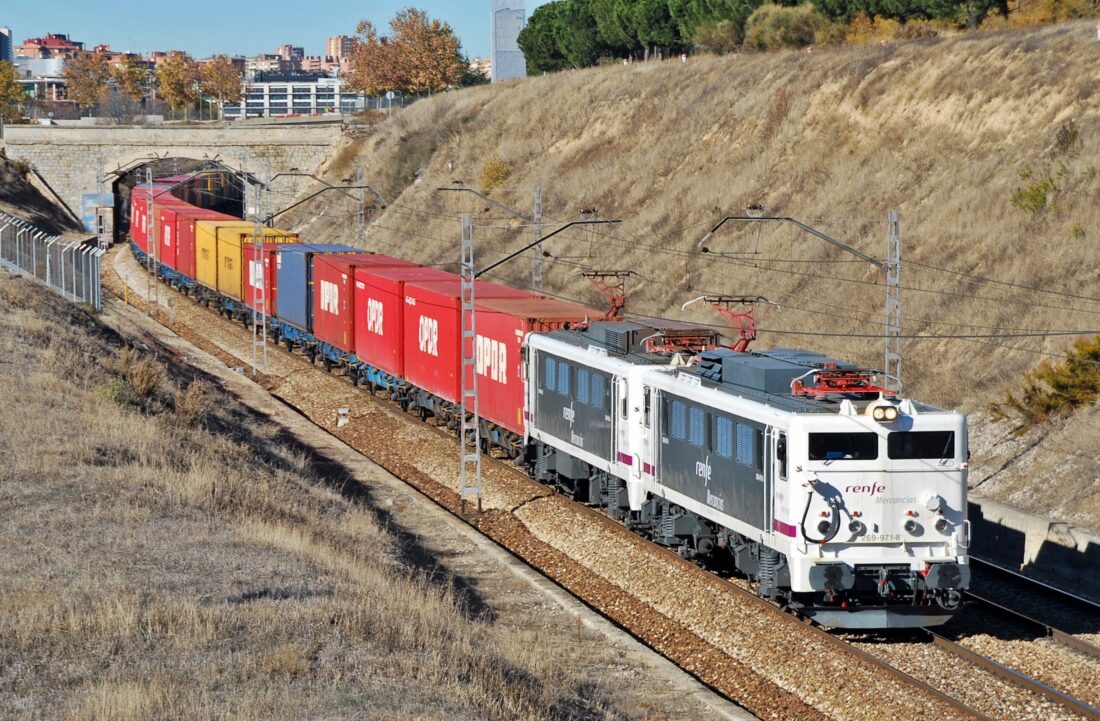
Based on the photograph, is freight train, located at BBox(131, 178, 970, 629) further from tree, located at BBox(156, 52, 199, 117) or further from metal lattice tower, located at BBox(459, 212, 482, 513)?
tree, located at BBox(156, 52, 199, 117)

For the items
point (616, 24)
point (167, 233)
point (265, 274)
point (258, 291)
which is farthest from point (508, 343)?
point (616, 24)

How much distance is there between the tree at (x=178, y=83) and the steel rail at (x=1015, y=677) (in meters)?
134

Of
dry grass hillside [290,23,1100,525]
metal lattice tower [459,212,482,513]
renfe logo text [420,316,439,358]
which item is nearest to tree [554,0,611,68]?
dry grass hillside [290,23,1100,525]

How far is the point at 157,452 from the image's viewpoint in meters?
22.3

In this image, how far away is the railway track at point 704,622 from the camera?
49.0 ft

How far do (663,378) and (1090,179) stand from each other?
80.6 feet

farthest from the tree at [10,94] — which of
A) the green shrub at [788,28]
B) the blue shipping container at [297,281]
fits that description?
the blue shipping container at [297,281]

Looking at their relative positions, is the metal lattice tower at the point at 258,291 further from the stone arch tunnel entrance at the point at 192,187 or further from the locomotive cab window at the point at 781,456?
the stone arch tunnel entrance at the point at 192,187

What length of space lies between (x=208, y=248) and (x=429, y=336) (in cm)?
2714

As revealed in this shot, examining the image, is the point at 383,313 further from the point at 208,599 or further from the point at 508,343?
the point at 208,599

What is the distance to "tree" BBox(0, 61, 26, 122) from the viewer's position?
11669cm

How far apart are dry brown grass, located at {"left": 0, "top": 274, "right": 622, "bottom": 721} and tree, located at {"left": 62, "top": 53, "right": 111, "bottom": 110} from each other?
139040mm

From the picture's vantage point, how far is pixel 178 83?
474 ft

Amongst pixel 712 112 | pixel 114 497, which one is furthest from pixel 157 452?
pixel 712 112
